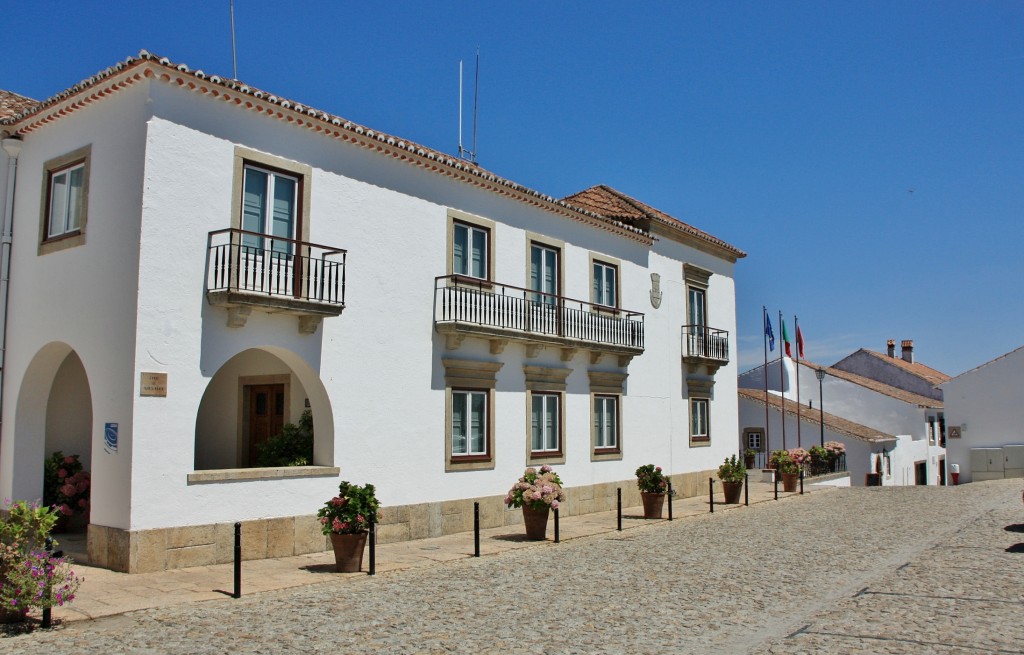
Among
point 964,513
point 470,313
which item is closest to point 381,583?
point 470,313

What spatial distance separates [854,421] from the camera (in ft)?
143

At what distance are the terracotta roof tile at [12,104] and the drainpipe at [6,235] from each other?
65 cm

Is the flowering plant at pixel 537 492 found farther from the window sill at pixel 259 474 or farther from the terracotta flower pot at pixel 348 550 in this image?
the terracotta flower pot at pixel 348 550

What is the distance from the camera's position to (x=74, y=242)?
1282cm

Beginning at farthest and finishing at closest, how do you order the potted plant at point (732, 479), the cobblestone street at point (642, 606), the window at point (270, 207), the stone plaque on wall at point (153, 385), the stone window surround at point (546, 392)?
1. the potted plant at point (732, 479)
2. the stone window surround at point (546, 392)
3. the window at point (270, 207)
4. the stone plaque on wall at point (153, 385)
5. the cobblestone street at point (642, 606)

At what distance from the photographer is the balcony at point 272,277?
12148mm

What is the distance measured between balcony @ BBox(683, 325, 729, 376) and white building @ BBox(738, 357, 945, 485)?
11965mm

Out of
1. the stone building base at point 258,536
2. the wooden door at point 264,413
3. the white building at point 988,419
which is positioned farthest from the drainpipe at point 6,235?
the white building at point 988,419

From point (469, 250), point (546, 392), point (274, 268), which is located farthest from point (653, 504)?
point (274, 268)

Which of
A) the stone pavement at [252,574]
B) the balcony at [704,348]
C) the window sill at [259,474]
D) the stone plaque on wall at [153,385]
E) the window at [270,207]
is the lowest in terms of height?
the stone pavement at [252,574]

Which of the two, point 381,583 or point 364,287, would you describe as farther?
point 364,287

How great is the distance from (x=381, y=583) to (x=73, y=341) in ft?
19.3

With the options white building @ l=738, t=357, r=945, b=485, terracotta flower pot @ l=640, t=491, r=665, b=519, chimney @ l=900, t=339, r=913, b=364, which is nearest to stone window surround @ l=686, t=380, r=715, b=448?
terracotta flower pot @ l=640, t=491, r=665, b=519

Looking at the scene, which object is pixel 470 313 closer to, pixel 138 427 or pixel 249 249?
pixel 249 249
